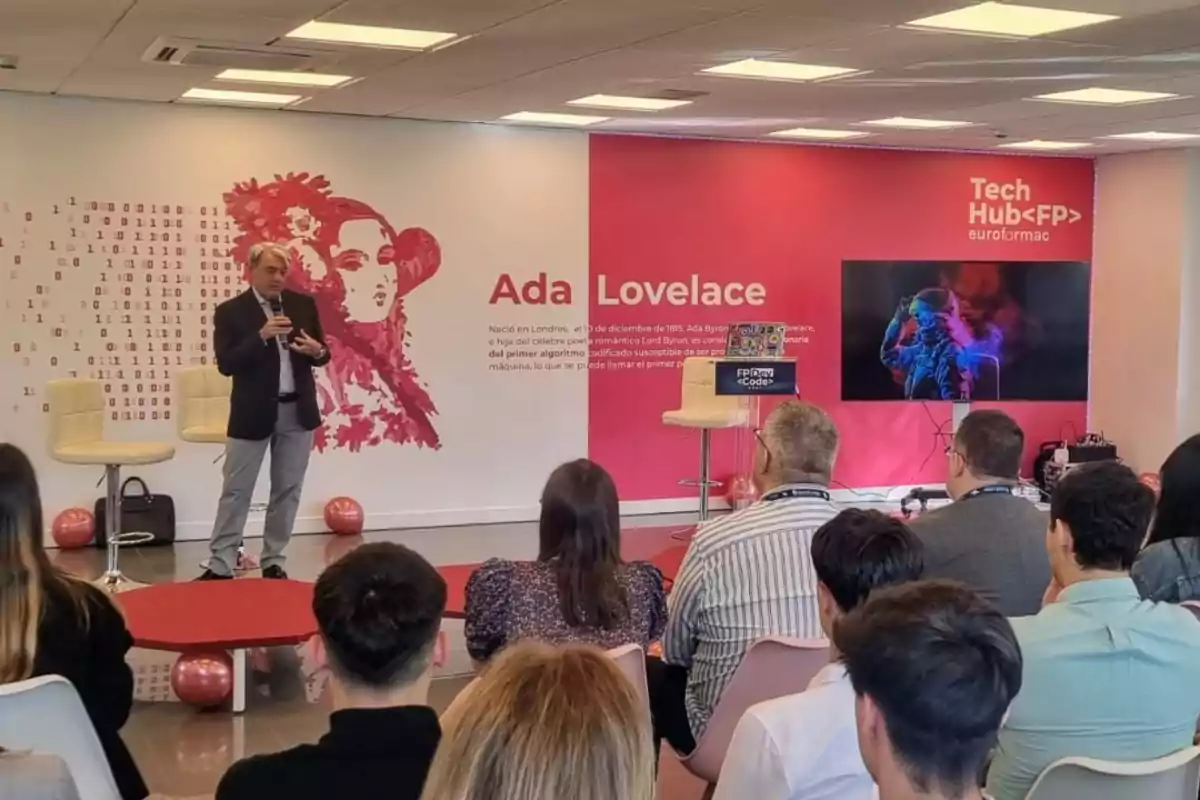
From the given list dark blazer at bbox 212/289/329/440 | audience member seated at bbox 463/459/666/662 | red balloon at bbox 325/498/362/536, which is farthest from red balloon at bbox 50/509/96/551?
audience member seated at bbox 463/459/666/662

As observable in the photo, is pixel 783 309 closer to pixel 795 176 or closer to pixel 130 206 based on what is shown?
pixel 795 176

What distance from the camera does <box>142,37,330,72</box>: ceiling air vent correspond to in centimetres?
612

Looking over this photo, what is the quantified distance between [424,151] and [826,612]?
675 centimetres

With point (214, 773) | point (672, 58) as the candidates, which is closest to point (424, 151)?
point (672, 58)

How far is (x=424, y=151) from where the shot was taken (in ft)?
28.6

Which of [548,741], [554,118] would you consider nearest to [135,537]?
[554,118]

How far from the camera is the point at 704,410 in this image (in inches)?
335

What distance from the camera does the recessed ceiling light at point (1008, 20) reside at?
5340 millimetres

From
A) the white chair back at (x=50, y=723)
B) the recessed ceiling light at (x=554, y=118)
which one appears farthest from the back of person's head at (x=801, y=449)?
the recessed ceiling light at (x=554, y=118)

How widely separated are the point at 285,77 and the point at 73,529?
9.75 ft

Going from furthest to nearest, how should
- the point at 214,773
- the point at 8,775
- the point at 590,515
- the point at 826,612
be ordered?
the point at 214,773 → the point at 590,515 → the point at 826,612 → the point at 8,775

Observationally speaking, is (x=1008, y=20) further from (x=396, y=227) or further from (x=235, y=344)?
(x=396, y=227)

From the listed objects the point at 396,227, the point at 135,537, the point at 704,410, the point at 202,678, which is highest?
the point at 396,227

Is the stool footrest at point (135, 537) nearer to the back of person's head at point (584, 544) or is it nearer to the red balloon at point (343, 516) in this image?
the red balloon at point (343, 516)
